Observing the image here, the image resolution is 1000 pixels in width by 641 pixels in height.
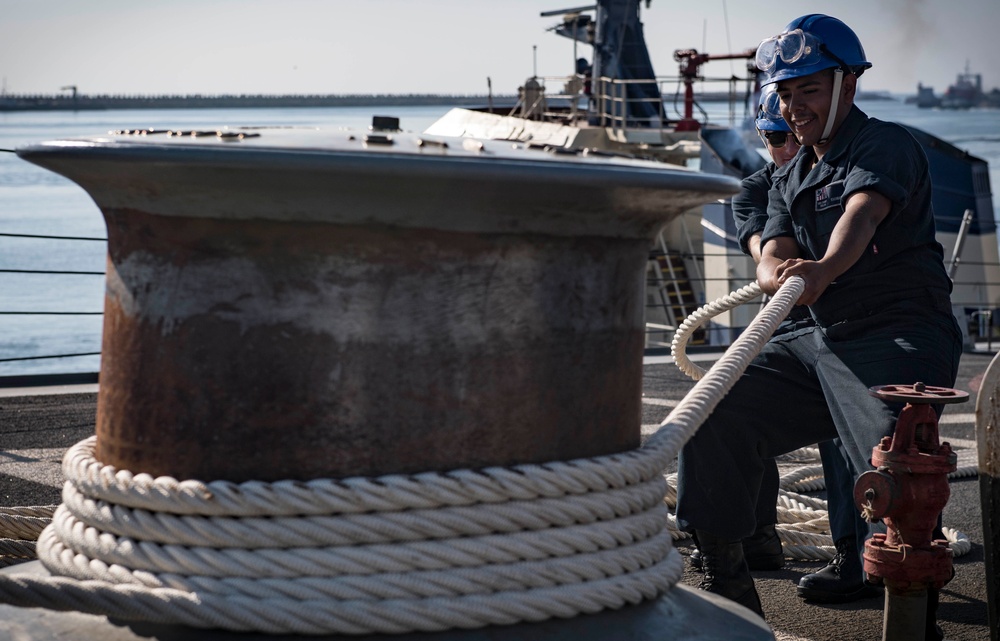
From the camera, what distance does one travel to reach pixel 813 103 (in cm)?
281

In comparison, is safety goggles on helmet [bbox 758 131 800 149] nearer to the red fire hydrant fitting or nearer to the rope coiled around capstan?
the red fire hydrant fitting

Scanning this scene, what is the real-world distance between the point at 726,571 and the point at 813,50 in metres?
1.21

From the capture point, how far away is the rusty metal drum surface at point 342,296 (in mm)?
1621

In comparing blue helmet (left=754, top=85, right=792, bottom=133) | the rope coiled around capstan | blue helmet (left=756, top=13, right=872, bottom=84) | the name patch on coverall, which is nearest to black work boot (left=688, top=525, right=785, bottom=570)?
the name patch on coverall

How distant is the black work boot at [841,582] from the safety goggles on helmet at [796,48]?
1266 mm

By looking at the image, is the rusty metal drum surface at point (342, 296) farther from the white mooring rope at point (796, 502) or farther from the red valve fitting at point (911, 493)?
the white mooring rope at point (796, 502)

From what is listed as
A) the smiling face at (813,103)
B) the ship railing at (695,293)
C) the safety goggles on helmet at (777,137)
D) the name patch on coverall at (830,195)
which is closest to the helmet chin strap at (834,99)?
the smiling face at (813,103)

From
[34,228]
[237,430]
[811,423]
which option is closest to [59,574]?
[237,430]

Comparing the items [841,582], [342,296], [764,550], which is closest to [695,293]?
[764,550]

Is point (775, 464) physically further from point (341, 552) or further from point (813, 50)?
point (341, 552)

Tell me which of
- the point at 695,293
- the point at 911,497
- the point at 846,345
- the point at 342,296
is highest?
the point at 342,296

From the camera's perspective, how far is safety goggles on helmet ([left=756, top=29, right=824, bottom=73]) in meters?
2.76

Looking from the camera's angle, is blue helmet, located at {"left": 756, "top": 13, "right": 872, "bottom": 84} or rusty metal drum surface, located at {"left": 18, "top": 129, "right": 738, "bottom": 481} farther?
blue helmet, located at {"left": 756, "top": 13, "right": 872, "bottom": 84}

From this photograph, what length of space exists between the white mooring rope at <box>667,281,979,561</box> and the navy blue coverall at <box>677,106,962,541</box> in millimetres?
213
